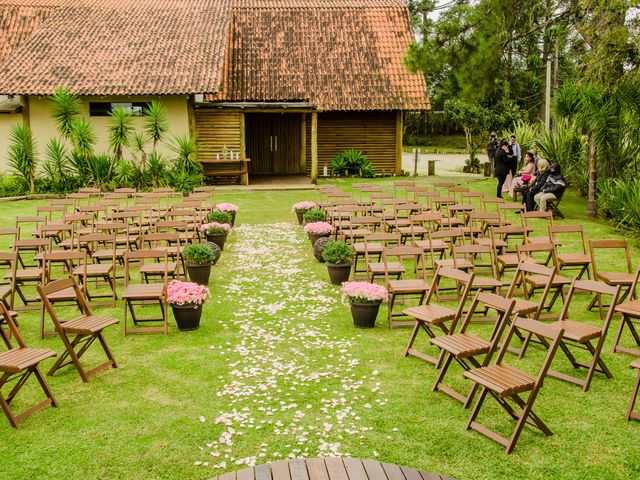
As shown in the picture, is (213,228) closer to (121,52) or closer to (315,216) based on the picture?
(315,216)

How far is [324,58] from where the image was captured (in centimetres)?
2661

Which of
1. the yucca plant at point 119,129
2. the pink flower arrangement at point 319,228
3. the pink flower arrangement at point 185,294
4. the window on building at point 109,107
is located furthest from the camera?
the window on building at point 109,107

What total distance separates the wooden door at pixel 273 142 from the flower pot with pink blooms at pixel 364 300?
18961 millimetres

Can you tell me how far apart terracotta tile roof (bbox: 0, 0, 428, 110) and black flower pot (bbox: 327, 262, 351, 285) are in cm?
1298

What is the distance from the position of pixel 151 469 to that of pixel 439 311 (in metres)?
3.47

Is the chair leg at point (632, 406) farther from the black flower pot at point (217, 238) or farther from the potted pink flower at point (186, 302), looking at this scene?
the black flower pot at point (217, 238)

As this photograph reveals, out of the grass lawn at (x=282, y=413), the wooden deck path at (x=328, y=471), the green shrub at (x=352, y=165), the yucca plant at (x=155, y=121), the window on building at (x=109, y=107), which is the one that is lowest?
the grass lawn at (x=282, y=413)

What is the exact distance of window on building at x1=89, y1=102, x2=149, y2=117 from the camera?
22.6 metres

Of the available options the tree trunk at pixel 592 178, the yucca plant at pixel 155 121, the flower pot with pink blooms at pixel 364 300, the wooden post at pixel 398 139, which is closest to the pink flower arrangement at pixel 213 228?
the flower pot with pink blooms at pixel 364 300

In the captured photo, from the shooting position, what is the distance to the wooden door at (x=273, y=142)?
88.4 ft

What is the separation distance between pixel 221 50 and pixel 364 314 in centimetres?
1783

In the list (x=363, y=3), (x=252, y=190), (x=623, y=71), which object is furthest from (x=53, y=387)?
(x=363, y=3)

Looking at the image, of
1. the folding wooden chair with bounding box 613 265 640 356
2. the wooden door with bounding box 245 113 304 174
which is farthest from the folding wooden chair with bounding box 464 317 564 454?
the wooden door with bounding box 245 113 304 174

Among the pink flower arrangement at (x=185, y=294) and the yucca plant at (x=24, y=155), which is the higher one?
the yucca plant at (x=24, y=155)
